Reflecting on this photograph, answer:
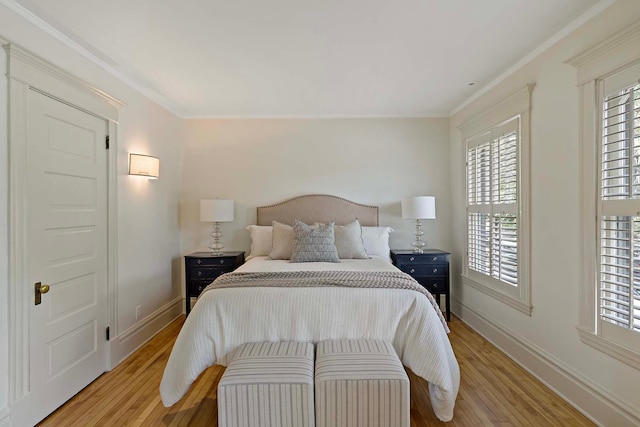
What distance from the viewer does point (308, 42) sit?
8.35 ft

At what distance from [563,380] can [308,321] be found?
1.84 meters

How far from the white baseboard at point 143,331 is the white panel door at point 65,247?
16 cm

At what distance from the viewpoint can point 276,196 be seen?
4.49 metres

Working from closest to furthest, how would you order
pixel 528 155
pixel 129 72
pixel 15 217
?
pixel 15 217, pixel 528 155, pixel 129 72

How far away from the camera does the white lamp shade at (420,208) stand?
4070mm

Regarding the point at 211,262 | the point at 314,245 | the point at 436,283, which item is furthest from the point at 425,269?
the point at 211,262

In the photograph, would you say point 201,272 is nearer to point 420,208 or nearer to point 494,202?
point 420,208

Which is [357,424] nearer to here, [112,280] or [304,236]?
[304,236]

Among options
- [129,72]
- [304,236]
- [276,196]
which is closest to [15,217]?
[129,72]

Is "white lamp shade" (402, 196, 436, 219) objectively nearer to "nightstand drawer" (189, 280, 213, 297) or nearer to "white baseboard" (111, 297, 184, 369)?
"nightstand drawer" (189, 280, 213, 297)

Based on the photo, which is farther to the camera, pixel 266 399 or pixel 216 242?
pixel 216 242

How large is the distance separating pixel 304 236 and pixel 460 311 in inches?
86.3

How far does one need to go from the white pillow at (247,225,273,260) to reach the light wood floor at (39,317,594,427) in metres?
1.43

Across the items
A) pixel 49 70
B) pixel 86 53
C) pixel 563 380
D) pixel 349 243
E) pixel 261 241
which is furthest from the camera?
pixel 261 241
